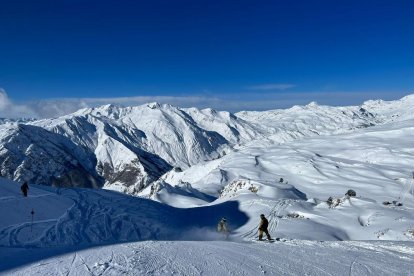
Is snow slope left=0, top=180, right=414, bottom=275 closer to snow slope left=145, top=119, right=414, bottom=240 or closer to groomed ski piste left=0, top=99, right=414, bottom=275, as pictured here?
groomed ski piste left=0, top=99, right=414, bottom=275

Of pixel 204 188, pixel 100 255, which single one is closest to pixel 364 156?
pixel 204 188

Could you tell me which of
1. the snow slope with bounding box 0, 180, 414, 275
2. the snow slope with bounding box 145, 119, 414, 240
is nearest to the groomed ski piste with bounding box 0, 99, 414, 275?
the snow slope with bounding box 0, 180, 414, 275

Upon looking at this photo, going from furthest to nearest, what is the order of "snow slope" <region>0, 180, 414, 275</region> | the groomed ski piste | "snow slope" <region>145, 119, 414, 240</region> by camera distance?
"snow slope" <region>145, 119, 414, 240</region> → the groomed ski piste → "snow slope" <region>0, 180, 414, 275</region>

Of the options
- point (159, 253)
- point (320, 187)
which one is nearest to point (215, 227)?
point (159, 253)

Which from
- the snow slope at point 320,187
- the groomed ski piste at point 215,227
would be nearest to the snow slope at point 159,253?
the groomed ski piste at point 215,227

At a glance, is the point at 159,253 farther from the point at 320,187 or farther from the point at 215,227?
the point at 320,187

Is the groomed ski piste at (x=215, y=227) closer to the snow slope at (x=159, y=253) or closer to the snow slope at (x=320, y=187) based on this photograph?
the snow slope at (x=159, y=253)

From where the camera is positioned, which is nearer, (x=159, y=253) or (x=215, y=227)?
(x=159, y=253)

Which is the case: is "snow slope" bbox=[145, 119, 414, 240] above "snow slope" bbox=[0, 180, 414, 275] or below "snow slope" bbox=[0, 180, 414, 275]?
below

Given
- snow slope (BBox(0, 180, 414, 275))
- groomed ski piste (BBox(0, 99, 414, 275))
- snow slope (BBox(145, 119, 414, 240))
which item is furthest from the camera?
snow slope (BBox(145, 119, 414, 240))

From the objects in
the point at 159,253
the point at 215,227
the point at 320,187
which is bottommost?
the point at 320,187
